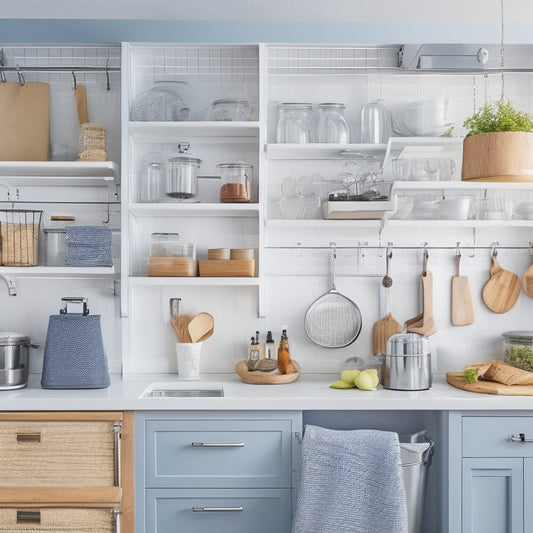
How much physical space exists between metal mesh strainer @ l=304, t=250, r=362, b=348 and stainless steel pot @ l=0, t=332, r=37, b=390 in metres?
1.29

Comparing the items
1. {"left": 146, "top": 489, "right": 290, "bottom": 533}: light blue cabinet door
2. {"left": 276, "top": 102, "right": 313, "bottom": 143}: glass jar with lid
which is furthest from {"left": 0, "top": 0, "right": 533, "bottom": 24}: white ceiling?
{"left": 146, "top": 489, "right": 290, "bottom": 533}: light blue cabinet door

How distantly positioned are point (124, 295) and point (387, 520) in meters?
1.53

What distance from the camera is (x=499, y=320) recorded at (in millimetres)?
3498

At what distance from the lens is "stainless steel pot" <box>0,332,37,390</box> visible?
10.00 ft

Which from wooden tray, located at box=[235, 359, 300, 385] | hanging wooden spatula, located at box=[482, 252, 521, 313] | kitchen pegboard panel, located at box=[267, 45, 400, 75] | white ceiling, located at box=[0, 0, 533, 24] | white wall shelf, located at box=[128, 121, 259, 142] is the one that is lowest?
wooden tray, located at box=[235, 359, 300, 385]

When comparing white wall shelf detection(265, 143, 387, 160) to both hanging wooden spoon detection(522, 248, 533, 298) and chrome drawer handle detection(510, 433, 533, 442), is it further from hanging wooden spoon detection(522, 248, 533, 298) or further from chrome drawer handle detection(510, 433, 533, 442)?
chrome drawer handle detection(510, 433, 533, 442)

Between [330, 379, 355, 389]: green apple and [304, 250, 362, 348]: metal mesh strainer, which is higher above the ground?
[304, 250, 362, 348]: metal mesh strainer

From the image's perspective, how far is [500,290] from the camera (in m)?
3.47

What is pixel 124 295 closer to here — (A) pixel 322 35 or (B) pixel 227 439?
(B) pixel 227 439

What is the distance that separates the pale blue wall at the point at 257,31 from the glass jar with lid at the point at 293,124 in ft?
1.47

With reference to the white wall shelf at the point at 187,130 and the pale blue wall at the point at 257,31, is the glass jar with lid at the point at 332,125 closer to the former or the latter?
the white wall shelf at the point at 187,130

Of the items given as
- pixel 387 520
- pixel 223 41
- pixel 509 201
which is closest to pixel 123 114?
pixel 223 41

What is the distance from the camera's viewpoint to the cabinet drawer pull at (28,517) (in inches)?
110

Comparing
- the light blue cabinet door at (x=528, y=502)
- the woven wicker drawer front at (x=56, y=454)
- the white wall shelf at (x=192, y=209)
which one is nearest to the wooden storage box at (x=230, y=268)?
the white wall shelf at (x=192, y=209)
